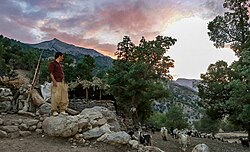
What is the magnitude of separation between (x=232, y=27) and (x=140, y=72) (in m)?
7.83

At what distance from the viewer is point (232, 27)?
25.0 meters

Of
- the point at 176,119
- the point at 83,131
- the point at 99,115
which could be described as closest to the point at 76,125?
the point at 83,131

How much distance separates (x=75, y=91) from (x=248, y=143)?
13.5 m

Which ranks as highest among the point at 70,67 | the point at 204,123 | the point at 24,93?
the point at 70,67

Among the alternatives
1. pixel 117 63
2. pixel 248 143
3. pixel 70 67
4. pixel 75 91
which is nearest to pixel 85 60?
pixel 70 67

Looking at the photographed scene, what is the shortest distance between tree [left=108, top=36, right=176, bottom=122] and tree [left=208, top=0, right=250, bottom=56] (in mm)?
4023

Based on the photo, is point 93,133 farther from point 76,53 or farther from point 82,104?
point 76,53

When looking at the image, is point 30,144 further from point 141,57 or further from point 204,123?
point 204,123

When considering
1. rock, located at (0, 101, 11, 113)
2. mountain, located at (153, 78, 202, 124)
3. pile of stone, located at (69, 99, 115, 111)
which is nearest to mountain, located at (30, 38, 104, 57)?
pile of stone, located at (69, 99, 115, 111)

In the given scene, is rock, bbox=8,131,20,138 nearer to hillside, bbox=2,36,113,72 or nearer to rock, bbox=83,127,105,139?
rock, bbox=83,127,105,139

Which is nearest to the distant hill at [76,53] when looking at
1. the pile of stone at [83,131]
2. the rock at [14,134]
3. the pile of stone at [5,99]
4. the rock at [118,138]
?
the pile of stone at [5,99]

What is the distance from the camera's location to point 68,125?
31.7ft

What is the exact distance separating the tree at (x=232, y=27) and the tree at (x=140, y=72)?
402cm

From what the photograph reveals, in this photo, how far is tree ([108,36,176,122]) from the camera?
2614cm
